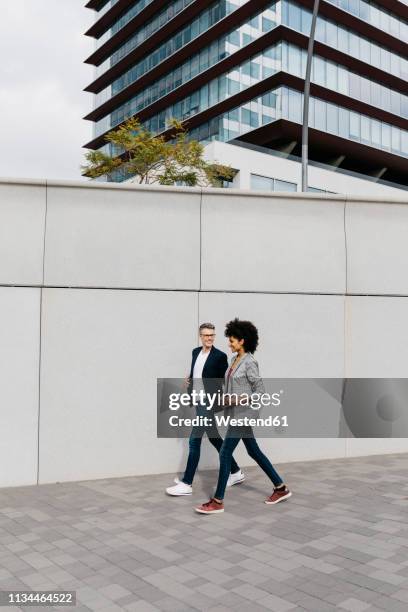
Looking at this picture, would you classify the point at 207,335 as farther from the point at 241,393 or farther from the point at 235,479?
the point at 235,479

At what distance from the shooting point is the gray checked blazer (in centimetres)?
534

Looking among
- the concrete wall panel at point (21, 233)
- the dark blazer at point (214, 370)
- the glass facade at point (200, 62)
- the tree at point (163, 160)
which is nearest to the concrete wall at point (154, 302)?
the concrete wall panel at point (21, 233)

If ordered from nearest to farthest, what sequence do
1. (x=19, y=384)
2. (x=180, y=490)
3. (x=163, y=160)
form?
1. (x=180, y=490)
2. (x=19, y=384)
3. (x=163, y=160)

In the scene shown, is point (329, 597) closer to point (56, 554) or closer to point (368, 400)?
point (56, 554)

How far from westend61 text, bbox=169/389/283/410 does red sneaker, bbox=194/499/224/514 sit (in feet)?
3.05

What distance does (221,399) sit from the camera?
19.4ft

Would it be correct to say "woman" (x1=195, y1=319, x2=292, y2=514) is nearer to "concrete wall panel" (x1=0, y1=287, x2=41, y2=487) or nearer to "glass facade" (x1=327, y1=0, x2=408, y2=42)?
"concrete wall panel" (x1=0, y1=287, x2=41, y2=487)

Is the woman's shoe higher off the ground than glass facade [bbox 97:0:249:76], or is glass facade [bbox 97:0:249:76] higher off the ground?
glass facade [bbox 97:0:249:76]

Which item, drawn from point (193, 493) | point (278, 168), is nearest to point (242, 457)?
point (193, 493)

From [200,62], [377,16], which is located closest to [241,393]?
[200,62]

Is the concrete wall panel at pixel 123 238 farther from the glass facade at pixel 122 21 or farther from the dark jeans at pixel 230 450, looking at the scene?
the glass facade at pixel 122 21

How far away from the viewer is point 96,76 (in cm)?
5731

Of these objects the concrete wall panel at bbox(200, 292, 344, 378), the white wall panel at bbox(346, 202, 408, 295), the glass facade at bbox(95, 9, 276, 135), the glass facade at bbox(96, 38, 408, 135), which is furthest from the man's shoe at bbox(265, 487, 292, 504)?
the glass facade at bbox(95, 9, 276, 135)

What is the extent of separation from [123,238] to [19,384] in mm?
2122
